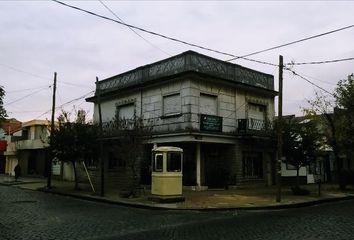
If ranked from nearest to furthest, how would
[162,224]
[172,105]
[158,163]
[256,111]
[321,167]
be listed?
[162,224], [158,163], [172,105], [256,111], [321,167]

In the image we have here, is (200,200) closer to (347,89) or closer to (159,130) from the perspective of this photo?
(159,130)

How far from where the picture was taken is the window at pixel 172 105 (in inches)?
1019

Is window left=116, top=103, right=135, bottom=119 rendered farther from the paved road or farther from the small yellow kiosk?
the paved road

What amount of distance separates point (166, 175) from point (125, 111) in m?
12.1

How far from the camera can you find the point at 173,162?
1981 cm

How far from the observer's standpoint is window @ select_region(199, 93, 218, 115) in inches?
1020

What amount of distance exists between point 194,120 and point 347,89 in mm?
10971

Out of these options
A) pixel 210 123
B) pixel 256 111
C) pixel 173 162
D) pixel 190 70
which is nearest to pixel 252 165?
pixel 256 111

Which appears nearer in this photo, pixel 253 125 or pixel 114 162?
pixel 253 125

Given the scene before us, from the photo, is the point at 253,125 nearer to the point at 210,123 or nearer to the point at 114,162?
the point at 210,123

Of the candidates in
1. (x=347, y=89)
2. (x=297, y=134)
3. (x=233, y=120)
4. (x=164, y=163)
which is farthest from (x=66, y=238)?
(x=347, y=89)

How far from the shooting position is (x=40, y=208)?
17.6 metres

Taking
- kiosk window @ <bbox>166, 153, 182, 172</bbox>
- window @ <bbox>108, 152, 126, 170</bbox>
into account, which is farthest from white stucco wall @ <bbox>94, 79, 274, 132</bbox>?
kiosk window @ <bbox>166, 153, 182, 172</bbox>

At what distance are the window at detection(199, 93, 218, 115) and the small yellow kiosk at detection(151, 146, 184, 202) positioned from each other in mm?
6496
